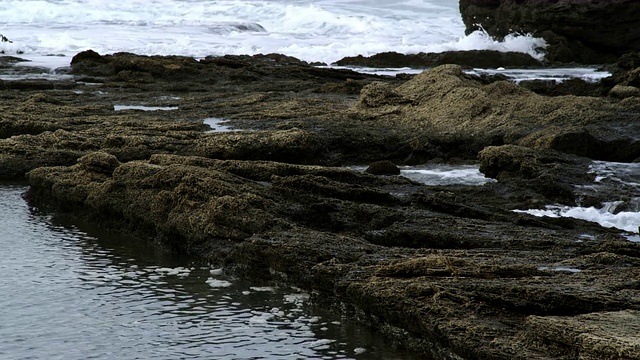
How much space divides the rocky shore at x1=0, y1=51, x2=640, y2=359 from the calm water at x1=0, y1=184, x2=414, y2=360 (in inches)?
10.4

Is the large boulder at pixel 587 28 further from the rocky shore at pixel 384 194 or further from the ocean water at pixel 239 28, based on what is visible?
the rocky shore at pixel 384 194

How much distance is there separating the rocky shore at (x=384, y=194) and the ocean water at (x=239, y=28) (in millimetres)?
14055

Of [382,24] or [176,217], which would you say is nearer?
[176,217]

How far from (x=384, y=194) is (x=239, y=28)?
36597 millimetres

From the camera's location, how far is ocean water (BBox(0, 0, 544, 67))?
36656 millimetres

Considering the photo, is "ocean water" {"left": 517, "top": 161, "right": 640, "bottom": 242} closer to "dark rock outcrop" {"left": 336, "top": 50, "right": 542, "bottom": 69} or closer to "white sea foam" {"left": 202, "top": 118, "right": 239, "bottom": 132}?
"white sea foam" {"left": 202, "top": 118, "right": 239, "bottom": 132}

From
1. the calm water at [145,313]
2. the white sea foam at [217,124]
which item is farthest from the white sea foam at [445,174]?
the calm water at [145,313]

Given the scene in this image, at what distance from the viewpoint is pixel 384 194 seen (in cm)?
959

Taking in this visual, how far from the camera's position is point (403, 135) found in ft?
49.5

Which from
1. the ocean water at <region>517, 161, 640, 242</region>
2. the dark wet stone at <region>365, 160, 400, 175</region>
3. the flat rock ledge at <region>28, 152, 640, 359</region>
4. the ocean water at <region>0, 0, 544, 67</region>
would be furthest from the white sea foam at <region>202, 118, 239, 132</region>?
the ocean water at <region>0, 0, 544, 67</region>

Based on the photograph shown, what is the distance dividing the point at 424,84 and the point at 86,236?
8710 millimetres

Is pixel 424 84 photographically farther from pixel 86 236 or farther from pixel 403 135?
pixel 86 236

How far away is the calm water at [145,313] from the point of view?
6.46 meters

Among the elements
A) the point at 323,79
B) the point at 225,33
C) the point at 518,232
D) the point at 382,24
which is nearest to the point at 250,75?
the point at 323,79
